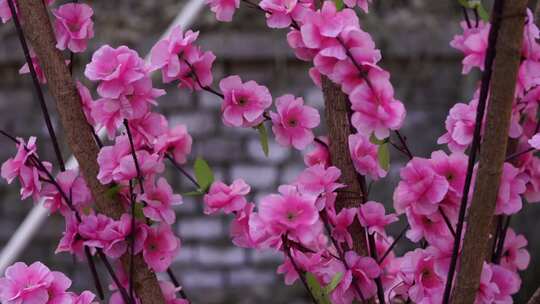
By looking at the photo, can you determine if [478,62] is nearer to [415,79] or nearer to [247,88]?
[247,88]

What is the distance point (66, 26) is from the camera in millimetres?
813

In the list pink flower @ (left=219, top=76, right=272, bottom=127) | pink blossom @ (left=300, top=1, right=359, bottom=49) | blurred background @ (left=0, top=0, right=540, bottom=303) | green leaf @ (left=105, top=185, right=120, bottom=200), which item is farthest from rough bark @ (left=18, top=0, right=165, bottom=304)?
blurred background @ (left=0, top=0, right=540, bottom=303)

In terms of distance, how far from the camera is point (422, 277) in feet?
2.50

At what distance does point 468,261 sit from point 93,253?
35 cm

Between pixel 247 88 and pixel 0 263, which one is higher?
pixel 247 88

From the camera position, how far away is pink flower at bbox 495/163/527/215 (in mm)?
722

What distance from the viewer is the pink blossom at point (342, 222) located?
0.78m

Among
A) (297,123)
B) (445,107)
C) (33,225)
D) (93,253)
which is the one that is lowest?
(445,107)

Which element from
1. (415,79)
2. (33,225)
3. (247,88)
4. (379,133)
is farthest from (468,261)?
(415,79)

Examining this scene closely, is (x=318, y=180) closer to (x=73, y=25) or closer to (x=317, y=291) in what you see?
(x=317, y=291)

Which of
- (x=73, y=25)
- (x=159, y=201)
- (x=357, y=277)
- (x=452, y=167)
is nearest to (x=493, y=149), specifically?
(x=452, y=167)

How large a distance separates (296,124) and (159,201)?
5.7 inches

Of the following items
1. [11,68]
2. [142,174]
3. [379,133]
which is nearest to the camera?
[379,133]

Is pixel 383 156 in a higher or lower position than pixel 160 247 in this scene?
higher
